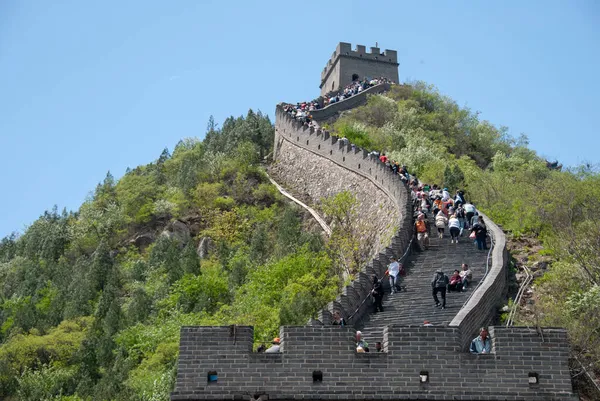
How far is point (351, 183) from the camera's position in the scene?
41875mm

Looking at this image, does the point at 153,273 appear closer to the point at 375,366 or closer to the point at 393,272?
the point at 393,272

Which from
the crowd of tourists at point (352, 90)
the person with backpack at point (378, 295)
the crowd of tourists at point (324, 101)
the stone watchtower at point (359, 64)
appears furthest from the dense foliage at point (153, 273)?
the stone watchtower at point (359, 64)

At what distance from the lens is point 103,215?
5772cm

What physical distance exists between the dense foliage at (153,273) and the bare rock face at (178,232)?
8 cm

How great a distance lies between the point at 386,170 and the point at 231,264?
31.4 feet

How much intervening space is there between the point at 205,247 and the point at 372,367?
117 feet

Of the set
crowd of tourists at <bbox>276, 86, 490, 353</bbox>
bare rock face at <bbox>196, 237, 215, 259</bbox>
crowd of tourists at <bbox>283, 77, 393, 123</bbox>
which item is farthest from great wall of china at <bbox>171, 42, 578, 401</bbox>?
crowd of tourists at <bbox>283, 77, 393, 123</bbox>

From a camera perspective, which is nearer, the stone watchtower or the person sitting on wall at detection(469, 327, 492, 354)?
the person sitting on wall at detection(469, 327, 492, 354)

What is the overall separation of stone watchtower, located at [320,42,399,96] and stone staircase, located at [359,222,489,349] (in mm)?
46489

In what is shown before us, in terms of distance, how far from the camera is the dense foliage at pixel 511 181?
853 inches

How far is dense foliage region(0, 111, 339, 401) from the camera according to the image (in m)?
35.2

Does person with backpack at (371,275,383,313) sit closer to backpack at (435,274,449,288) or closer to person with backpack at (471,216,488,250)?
backpack at (435,274,449,288)

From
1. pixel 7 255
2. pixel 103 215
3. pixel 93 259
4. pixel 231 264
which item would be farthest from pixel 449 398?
pixel 7 255

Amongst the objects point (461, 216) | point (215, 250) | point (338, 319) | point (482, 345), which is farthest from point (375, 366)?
point (215, 250)
